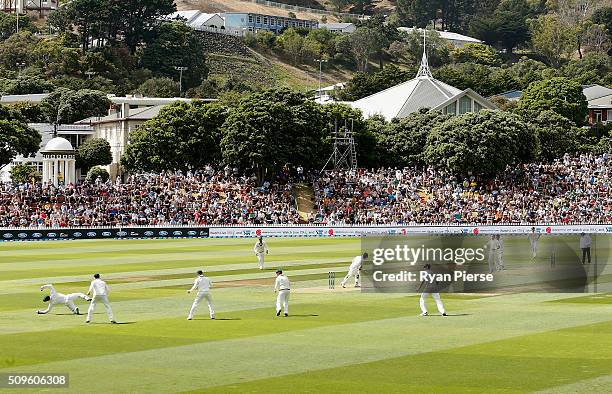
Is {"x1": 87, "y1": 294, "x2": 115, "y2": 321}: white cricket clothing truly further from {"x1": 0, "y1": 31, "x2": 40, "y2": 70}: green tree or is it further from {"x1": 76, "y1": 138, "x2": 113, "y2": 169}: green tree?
{"x1": 0, "y1": 31, "x2": 40, "y2": 70}: green tree

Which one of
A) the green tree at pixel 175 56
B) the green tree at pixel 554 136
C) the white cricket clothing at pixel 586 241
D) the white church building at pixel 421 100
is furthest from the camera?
the green tree at pixel 175 56

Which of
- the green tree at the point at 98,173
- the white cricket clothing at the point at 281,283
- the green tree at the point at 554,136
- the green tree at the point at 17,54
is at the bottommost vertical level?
the white cricket clothing at the point at 281,283

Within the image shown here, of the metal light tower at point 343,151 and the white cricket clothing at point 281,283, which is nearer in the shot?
the white cricket clothing at point 281,283

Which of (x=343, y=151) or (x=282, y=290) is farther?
(x=343, y=151)

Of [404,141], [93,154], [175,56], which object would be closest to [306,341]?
[404,141]

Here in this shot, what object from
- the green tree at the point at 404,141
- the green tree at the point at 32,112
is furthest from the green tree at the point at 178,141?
the green tree at the point at 32,112

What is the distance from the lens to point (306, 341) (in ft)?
95.3

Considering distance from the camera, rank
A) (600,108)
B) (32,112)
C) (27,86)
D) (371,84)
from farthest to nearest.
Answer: (371,84)
(27,86)
(600,108)
(32,112)

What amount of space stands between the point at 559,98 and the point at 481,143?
47479mm

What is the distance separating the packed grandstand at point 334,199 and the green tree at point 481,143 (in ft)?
3.76

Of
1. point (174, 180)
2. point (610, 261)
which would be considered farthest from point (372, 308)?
point (174, 180)

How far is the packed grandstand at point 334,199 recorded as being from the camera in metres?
78.5

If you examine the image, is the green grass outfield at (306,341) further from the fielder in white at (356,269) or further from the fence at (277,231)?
the fence at (277,231)

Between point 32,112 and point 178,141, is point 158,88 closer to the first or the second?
point 32,112
